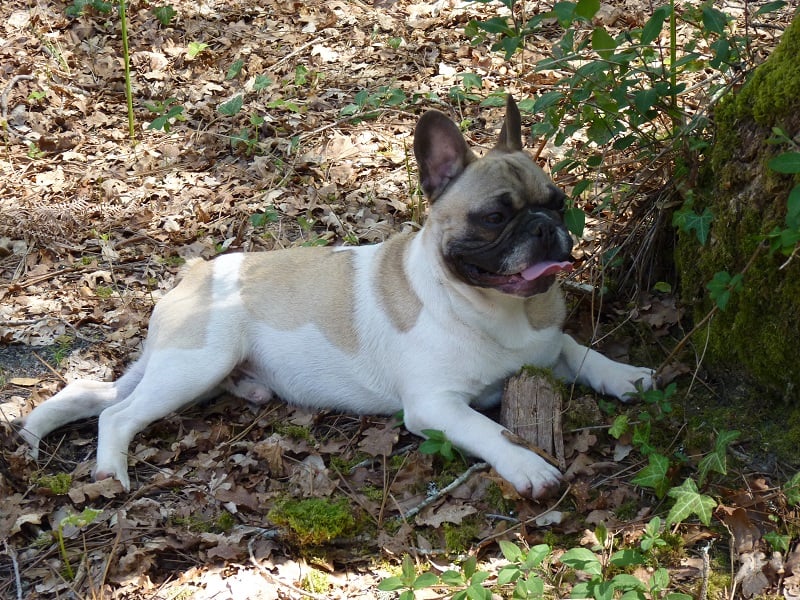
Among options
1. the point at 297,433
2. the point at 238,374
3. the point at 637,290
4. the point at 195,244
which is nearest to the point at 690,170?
the point at 637,290

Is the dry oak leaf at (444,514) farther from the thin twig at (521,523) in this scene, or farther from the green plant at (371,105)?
the green plant at (371,105)

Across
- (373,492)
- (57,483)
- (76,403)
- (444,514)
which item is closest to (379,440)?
(373,492)

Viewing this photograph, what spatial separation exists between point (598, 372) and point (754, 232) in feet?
3.61

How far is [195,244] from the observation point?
6715 mm

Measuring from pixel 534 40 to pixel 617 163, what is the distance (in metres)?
3.37

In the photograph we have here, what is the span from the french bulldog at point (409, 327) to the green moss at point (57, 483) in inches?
5.9

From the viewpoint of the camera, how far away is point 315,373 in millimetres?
5121

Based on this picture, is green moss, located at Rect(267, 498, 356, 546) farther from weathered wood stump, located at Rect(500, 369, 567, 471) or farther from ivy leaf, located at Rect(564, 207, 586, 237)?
ivy leaf, located at Rect(564, 207, 586, 237)

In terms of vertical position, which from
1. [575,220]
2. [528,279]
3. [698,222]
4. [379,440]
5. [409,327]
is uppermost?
[698,222]

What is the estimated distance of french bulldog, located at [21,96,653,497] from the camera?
4320 mm

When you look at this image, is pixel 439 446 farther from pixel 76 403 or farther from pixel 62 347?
pixel 62 347

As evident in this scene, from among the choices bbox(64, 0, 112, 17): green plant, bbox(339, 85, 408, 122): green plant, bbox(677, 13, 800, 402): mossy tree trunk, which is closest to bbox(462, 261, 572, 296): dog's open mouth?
bbox(677, 13, 800, 402): mossy tree trunk

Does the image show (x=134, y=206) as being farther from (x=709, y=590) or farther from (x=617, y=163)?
(x=709, y=590)

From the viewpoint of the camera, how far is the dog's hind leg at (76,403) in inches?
186
